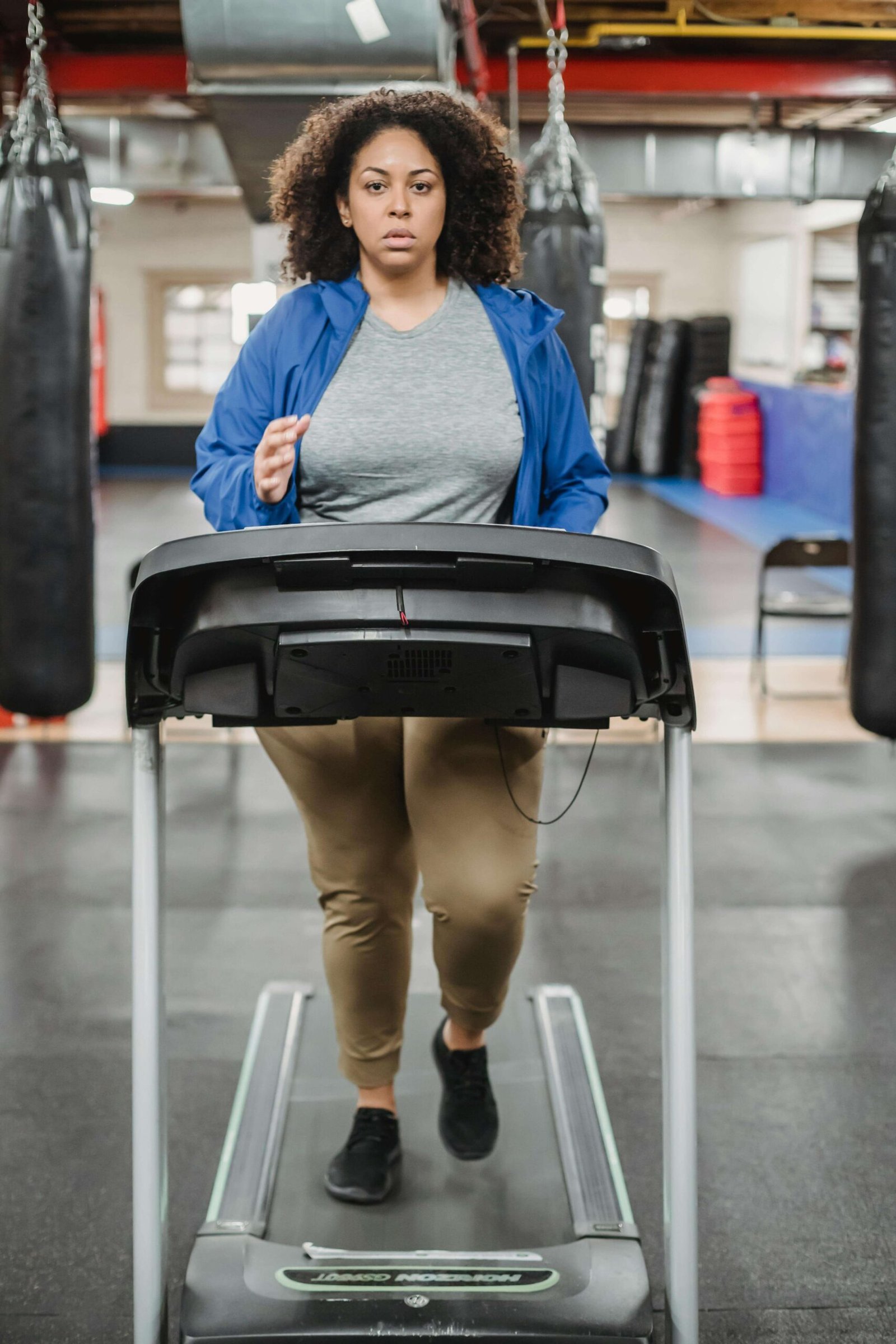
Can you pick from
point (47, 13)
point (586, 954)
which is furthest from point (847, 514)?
point (586, 954)

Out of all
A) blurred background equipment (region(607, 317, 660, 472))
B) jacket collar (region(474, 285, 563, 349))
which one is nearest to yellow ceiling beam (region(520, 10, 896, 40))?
jacket collar (region(474, 285, 563, 349))

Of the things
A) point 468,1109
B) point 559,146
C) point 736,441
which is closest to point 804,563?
point 559,146

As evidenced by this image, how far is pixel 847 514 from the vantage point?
9.86 metres

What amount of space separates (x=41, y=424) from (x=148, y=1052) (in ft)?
5.32

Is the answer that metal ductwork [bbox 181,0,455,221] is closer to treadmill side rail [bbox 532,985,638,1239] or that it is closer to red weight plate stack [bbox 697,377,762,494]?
treadmill side rail [bbox 532,985,638,1239]

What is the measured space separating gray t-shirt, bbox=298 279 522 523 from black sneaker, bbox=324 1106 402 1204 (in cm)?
90

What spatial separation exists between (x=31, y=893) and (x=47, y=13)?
3.52m

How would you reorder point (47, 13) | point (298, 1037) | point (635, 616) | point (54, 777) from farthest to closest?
point (47, 13) → point (54, 777) → point (298, 1037) → point (635, 616)

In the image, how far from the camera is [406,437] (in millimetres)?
1591

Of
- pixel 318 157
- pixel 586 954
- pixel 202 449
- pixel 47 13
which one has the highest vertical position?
pixel 47 13

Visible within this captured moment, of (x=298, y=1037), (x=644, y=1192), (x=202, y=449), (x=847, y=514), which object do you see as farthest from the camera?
(x=847, y=514)

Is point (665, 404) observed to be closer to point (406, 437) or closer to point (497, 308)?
point (497, 308)

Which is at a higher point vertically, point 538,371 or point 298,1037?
point 538,371

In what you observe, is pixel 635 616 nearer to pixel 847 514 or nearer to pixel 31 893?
pixel 31 893
